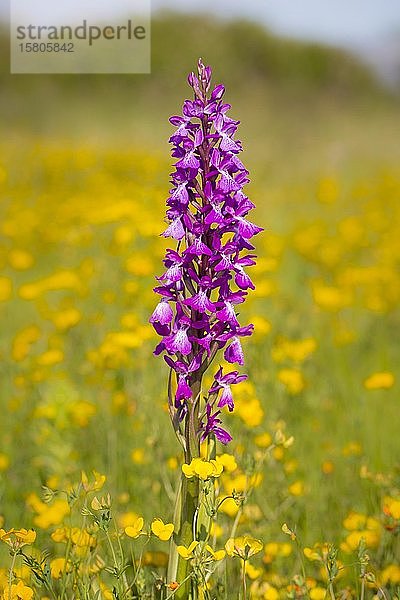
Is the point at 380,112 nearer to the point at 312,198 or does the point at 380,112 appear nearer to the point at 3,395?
the point at 312,198

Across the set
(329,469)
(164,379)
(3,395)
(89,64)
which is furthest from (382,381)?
(89,64)

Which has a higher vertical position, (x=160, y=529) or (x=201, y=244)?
(x=201, y=244)

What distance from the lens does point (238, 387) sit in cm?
261

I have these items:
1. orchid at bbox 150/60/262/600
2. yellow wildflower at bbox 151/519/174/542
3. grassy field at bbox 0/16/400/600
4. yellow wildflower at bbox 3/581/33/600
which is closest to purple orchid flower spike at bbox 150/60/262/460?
orchid at bbox 150/60/262/600

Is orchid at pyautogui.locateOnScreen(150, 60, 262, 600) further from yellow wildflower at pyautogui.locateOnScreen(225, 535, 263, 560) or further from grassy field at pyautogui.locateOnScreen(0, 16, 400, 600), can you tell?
grassy field at pyautogui.locateOnScreen(0, 16, 400, 600)

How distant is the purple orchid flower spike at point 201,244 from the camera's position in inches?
63.7

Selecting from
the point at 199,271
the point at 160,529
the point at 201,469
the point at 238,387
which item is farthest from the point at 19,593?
the point at 238,387

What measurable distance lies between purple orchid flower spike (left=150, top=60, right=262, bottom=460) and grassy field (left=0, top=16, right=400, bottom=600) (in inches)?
13.8

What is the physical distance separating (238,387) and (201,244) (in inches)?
43.5

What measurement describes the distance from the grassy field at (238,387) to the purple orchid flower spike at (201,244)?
350 mm

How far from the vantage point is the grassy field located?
236 cm

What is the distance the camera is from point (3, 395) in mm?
3973

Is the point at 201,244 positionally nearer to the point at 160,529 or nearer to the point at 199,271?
the point at 199,271

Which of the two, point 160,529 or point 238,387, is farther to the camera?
point 238,387
